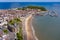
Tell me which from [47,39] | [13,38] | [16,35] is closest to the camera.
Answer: [13,38]

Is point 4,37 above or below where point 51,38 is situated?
above

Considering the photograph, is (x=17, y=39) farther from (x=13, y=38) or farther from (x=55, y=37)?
(x=55, y=37)

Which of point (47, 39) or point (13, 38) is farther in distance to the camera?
point (47, 39)

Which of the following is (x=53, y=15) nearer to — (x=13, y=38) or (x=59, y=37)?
(x=59, y=37)

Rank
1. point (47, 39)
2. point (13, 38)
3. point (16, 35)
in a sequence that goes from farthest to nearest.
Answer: point (47, 39)
point (16, 35)
point (13, 38)

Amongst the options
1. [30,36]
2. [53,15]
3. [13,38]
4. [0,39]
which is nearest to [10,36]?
[13,38]

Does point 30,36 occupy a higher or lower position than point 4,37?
lower

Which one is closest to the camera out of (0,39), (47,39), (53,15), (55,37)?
(0,39)

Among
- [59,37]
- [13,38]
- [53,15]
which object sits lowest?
[53,15]

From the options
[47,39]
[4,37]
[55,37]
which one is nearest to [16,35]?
[4,37]
